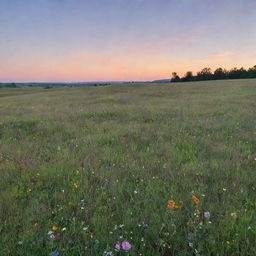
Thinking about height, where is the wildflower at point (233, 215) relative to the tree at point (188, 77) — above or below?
below

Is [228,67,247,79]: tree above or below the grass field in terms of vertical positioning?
above

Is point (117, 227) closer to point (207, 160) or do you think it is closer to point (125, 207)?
point (125, 207)

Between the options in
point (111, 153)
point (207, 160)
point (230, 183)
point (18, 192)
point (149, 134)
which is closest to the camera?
point (18, 192)

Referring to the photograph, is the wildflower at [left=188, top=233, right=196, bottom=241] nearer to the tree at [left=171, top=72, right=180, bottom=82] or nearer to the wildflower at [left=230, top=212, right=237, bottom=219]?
the wildflower at [left=230, top=212, right=237, bottom=219]

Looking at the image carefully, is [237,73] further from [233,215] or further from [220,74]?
[233,215]

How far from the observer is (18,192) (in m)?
Result: 3.15

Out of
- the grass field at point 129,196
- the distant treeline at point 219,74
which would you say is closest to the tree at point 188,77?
the distant treeline at point 219,74

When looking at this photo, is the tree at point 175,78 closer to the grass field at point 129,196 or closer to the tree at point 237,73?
the tree at point 237,73

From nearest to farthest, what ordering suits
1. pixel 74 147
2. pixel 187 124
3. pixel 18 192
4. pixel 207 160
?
pixel 18 192 → pixel 207 160 → pixel 74 147 → pixel 187 124

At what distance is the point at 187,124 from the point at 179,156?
11.1 feet

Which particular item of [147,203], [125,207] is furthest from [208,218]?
[125,207]

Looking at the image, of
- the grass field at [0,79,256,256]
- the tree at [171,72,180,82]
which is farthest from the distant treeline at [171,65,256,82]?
the grass field at [0,79,256,256]

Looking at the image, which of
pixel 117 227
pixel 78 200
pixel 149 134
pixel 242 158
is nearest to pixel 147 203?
pixel 117 227

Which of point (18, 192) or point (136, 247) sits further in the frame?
point (18, 192)
